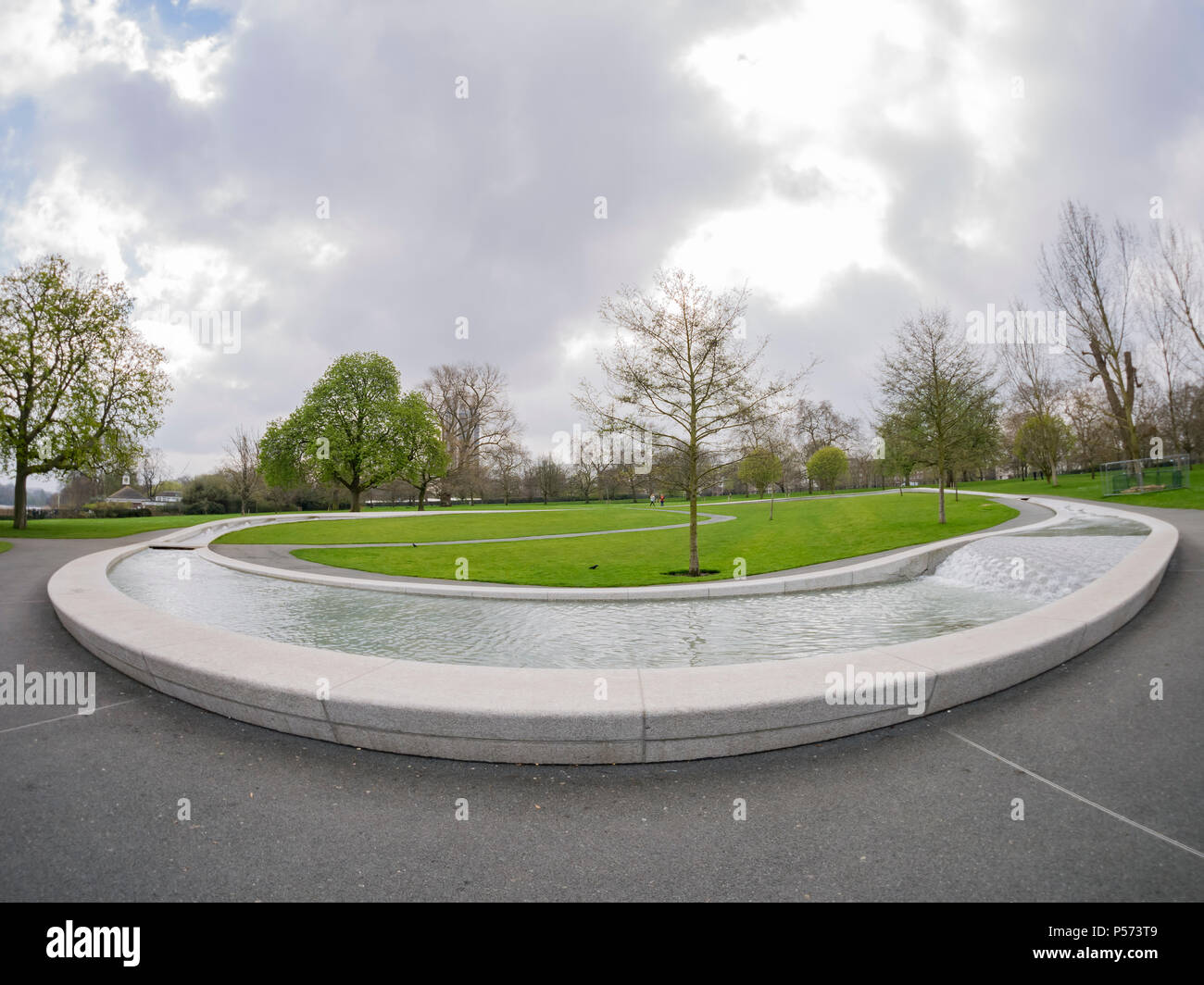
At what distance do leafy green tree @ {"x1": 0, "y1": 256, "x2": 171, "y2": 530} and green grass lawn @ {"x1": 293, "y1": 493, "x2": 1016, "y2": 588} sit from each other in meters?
17.7

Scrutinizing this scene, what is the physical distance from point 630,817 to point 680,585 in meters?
8.71

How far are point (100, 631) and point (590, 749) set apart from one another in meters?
6.01

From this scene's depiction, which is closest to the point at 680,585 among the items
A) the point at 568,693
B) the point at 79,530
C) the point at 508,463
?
the point at 568,693

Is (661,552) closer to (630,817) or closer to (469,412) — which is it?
(630,817)

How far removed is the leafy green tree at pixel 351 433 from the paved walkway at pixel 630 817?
41.9 metres

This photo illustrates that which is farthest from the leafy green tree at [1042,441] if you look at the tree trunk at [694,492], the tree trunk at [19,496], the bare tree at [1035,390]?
the tree trunk at [19,496]

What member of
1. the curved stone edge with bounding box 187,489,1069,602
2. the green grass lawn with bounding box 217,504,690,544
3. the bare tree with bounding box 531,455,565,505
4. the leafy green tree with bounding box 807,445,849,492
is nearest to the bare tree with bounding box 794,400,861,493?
the leafy green tree with bounding box 807,445,849,492

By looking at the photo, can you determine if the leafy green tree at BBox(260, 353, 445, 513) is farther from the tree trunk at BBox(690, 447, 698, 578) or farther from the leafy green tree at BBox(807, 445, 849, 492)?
the leafy green tree at BBox(807, 445, 849, 492)

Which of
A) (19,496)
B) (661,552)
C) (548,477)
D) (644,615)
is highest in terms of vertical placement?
(548,477)

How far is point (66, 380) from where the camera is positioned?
91.8ft

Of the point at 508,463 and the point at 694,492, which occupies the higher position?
the point at 508,463

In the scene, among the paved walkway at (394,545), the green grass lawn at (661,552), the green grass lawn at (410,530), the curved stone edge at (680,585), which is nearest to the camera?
the curved stone edge at (680,585)

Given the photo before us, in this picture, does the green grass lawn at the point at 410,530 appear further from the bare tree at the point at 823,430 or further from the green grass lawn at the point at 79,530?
the bare tree at the point at 823,430

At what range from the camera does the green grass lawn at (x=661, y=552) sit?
14000 millimetres
